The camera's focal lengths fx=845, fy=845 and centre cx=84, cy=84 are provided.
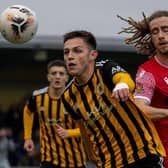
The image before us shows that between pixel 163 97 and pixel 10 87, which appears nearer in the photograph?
pixel 163 97

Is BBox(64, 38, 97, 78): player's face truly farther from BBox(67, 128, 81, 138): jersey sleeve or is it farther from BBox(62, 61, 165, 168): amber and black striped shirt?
BBox(67, 128, 81, 138): jersey sleeve

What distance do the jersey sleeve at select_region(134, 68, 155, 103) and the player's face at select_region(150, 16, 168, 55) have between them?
0.83 ft

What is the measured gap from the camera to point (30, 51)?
850 inches

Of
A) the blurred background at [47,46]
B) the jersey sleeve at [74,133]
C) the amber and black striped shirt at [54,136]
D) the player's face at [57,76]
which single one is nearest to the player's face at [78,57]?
the jersey sleeve at [74,133]

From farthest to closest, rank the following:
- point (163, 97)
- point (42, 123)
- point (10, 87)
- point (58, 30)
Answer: point (10, 87) → point (58, 30) → point (42, 123) → point (163, 97)

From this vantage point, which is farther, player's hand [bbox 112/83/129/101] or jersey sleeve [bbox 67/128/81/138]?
jersey sleeve [bbox 67/128/81/138]

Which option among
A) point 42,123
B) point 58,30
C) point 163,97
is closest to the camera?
point 163,97

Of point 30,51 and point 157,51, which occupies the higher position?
point 157,51

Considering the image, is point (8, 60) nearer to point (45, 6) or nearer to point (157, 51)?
point (45, 6)

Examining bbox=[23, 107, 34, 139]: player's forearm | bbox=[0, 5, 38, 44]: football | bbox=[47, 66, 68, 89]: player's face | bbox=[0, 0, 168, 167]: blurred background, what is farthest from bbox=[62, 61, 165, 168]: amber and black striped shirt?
bbox=[0, 0, 168, 167]: blurred background

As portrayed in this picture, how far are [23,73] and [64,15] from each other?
2634 mm

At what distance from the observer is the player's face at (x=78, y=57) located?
7.28 meters

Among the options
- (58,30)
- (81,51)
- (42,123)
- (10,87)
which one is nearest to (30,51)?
(58,30)

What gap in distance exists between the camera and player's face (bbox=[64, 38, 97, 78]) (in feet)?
23.9
